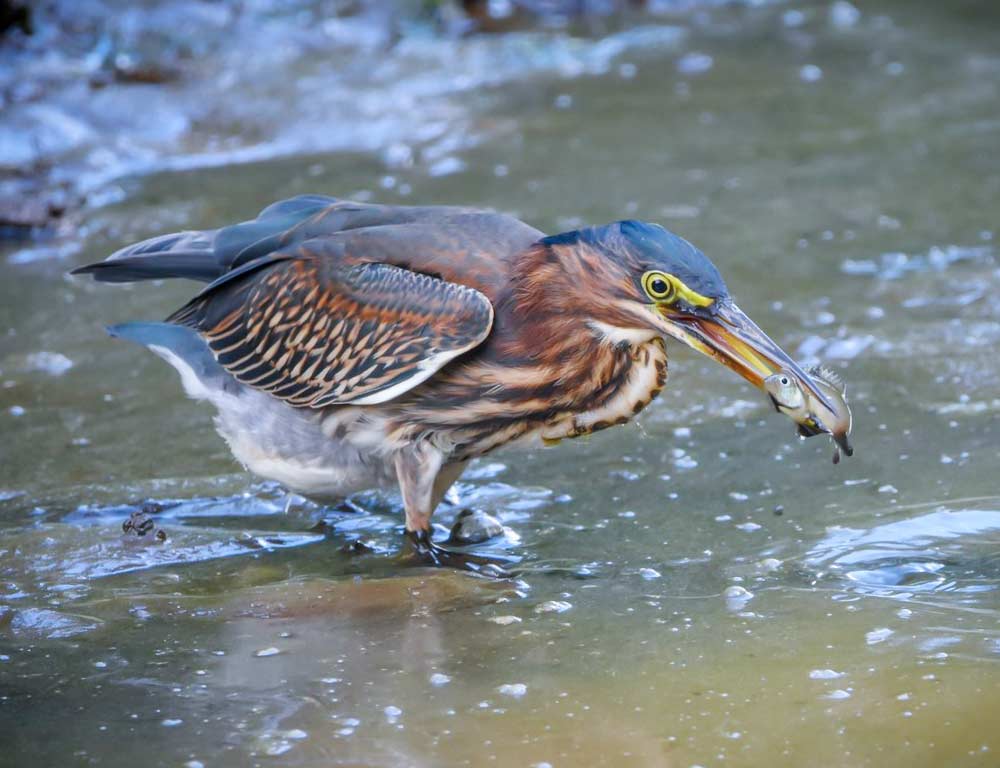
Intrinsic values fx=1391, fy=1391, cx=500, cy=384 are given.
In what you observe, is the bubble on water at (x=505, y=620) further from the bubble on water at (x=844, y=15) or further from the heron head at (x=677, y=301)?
the bubble on water at (x=844, y=15)

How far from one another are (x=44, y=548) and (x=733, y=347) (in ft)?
7.84

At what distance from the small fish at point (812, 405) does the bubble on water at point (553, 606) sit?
2.81ft

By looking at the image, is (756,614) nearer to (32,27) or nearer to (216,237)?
(216,237)

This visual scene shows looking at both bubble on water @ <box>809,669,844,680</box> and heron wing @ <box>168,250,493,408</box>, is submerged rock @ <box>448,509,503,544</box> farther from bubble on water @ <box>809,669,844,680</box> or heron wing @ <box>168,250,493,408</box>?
bubble on water @ <box>809,669,844,680</box>

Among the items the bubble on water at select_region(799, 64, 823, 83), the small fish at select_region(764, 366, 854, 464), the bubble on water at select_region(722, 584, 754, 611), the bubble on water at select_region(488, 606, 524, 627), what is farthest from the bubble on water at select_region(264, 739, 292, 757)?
the bubble on water at select_region(799, 64, 823, 83)

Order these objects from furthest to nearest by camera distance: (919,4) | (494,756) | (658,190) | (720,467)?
(919,4)
(658,190)
(720,467)
(494,756)

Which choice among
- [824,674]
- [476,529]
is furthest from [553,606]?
[824,674]

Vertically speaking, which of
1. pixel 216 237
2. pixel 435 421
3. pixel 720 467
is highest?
pixel 216 237

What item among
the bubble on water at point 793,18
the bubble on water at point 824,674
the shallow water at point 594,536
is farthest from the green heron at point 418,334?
the bubble on water at point 793,18

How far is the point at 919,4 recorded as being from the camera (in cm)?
1257

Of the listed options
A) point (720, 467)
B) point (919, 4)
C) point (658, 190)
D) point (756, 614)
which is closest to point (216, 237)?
point (720, 467)

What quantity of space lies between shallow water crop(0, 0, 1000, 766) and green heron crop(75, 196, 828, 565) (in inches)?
14.1

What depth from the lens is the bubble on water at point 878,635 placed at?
3729 mm

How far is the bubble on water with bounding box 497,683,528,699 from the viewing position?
11.7 ft
